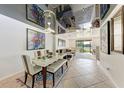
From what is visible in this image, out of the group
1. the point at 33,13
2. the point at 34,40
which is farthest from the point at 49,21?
the point at 34,40

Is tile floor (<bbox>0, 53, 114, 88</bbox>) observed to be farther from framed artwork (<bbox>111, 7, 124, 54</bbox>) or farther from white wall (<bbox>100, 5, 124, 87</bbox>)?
framed artwork (<bbox>111, 7, 124, 54</bbox>)

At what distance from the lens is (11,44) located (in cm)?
339

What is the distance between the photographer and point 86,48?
12195 millimetres

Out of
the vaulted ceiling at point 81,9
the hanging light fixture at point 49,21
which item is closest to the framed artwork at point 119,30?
the hanging light fixture at point 49,21

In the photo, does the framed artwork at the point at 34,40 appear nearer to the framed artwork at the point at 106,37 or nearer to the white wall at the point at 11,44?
the white wall at the point at 11,44

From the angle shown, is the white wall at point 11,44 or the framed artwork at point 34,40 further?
the framed artwork at point 34,40

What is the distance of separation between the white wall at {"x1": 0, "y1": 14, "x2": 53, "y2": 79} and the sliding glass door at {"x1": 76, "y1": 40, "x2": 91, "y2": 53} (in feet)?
30.2

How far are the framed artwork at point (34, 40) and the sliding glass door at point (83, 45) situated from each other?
7772mm

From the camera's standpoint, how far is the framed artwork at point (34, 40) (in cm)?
438

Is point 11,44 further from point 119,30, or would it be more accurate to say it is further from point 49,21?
point 49,21

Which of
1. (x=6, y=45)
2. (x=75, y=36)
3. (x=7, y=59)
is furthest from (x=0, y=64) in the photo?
(x=75, y=36)

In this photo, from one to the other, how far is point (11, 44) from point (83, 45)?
32.8 feet

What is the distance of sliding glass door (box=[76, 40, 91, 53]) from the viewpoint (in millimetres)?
11928
